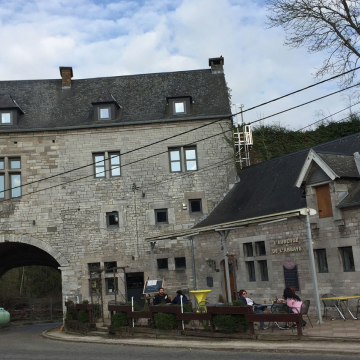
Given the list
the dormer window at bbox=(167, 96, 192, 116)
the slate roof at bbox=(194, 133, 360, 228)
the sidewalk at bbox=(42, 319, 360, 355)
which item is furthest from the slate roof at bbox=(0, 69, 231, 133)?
the sidewalk at bbox=(42, 319, 360, 355)

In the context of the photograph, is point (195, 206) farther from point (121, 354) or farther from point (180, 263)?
point (121, 354)

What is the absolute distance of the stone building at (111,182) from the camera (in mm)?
20703

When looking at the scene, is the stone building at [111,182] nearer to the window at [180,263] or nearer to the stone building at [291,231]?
the window at [180,263]

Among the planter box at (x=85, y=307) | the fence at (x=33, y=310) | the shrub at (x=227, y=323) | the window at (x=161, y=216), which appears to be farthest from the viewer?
the fence at (x=33, y=310)

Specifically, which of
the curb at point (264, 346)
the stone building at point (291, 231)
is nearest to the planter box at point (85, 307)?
the curb at point (264, 346)

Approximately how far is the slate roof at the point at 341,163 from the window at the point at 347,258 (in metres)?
2.05

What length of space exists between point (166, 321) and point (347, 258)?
5285 mm

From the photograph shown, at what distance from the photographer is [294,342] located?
975 cm

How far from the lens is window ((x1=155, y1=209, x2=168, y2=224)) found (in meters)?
21.0

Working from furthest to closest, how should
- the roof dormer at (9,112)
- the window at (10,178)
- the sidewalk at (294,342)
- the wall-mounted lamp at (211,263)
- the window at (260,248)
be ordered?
the roof dormer at (9,112)
the window at (10,178)
the wall-mounted lamp at (211,263)
the window at (260,248)
the sidewalk at (294,342)

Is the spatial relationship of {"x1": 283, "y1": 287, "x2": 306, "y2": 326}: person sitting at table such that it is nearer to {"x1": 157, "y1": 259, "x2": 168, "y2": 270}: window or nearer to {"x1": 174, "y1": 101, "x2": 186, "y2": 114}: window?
{"x1": 157, "y1": 259, "x2": 168, "y2": 270}: window

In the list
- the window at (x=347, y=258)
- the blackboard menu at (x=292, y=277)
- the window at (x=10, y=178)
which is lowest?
the blackboard menu at (x=292, y=277)

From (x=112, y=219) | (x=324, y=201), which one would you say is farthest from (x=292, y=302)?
(x=112, y=219)

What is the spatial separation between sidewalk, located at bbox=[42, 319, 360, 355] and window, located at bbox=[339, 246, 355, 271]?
1.84 metres
